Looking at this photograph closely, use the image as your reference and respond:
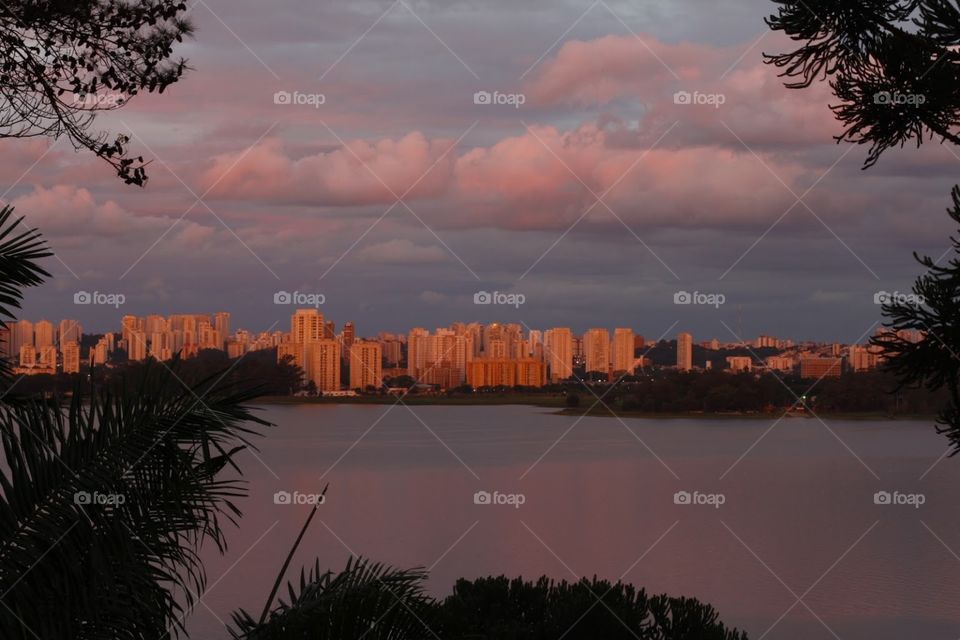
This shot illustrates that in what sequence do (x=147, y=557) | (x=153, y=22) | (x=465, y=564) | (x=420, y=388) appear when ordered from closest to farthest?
1. (x=147, y=557)
2. (x=153, y=22)
3. (x=420, y=388)
4. (x=465, y=564)

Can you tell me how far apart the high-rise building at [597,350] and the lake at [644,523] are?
2.05m

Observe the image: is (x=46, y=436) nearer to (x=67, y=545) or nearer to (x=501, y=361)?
(x=67, y=545)

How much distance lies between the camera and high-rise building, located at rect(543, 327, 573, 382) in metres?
13.0

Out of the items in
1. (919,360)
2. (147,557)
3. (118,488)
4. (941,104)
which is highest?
(941,104)

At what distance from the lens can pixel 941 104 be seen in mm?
6414

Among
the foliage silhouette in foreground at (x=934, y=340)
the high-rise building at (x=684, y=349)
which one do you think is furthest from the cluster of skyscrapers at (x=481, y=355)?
the foliage silhouette in foreground at (x=934, y=340)

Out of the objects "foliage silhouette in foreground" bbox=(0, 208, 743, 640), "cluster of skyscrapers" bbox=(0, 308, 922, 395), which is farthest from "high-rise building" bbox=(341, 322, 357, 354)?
"foliage silhouette in foreground" bbox=(0, 208, 743, 640)

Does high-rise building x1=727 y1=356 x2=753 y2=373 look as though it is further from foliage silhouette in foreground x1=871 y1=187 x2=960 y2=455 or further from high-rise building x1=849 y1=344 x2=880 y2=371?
foliage silhouette in foreground x1=871 y1=187 x2=960 y2=455

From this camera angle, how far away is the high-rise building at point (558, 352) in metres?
13.0

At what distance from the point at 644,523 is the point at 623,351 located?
5953 millimetres

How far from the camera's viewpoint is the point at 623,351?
594 inches

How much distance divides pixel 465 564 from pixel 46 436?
1359 centimetres

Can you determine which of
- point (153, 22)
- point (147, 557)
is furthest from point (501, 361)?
point (147, 557)

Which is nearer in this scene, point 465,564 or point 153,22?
point 153,22
